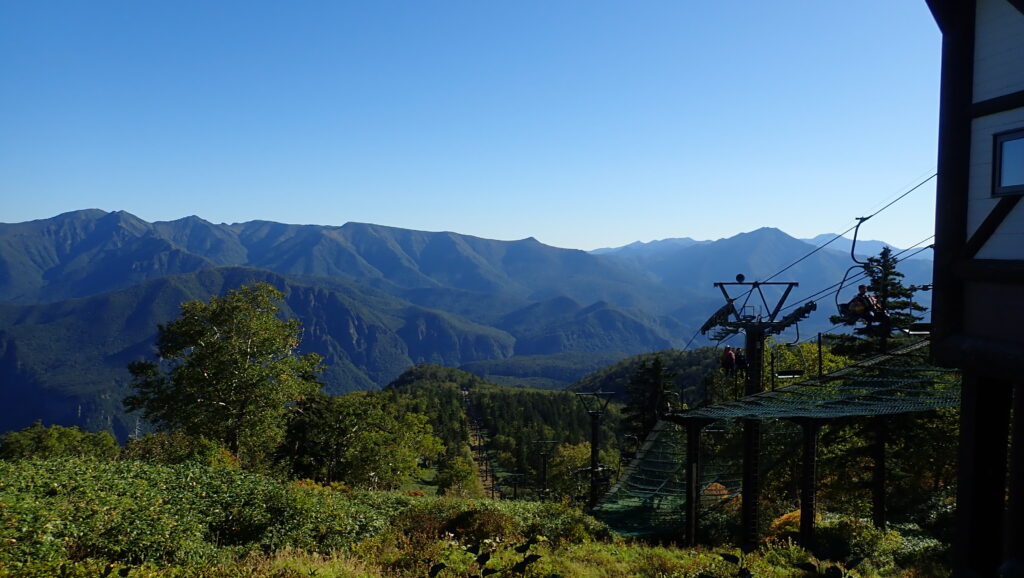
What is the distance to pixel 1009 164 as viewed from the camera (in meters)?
5.63

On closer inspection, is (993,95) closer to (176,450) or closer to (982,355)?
(982,355)

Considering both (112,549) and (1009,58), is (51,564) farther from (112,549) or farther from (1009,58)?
(1009,58)

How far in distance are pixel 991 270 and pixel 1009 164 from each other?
3.49ft

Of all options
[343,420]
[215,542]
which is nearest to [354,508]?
[215,542]

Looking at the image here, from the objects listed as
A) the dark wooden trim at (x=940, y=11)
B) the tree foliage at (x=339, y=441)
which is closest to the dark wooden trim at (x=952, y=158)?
the dark wooden trim at (x=940, y=11)

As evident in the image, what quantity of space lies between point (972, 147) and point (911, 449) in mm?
19029

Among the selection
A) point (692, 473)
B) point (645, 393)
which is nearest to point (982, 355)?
point (692, 473)

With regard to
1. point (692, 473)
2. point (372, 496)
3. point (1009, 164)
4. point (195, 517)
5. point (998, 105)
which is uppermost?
point (998, 105)

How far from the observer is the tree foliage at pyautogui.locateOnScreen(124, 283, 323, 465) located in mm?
22688

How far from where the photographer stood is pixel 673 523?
1513 centimetres

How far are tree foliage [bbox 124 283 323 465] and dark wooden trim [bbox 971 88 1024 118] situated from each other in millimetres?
23391

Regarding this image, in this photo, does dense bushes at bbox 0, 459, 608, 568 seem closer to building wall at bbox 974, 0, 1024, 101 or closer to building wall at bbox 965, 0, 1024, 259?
building wall at bbox 965, 0, 1024, 259

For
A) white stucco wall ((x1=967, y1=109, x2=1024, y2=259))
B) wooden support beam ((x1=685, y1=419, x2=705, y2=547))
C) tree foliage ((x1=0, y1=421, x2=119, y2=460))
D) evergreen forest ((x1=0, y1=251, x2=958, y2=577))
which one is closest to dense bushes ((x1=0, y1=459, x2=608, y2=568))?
evergreen forest ((x1=0, y1=251, x2=958, y2=577))

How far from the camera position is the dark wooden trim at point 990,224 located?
5.64 metres
